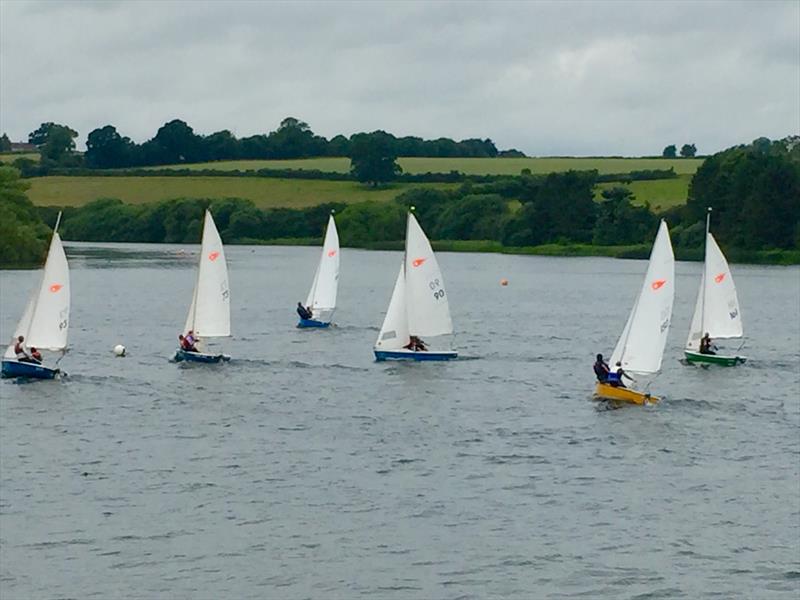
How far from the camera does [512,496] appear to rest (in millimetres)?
39156

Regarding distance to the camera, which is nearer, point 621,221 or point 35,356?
point 35,356

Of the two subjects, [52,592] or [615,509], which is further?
[615,509]

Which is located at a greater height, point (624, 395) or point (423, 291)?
point (423, 291)

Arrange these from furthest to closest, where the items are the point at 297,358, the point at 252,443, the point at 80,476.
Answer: the point at 297,358 → the point at 252,443 → the point at 80,476

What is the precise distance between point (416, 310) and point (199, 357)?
338 inches

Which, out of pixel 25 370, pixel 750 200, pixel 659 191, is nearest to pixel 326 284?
pixel 25 370

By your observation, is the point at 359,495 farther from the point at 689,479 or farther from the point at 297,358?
the point at 297,358

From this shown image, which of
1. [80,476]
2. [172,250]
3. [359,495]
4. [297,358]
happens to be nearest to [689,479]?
→ [359,495]

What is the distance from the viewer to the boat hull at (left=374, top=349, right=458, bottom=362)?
6244 cm

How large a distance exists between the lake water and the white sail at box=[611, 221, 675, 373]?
1.71 meters

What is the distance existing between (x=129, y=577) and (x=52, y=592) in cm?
166

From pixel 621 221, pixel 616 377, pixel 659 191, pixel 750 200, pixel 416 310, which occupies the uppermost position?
pixel 659 191

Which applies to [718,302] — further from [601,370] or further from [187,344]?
[187,344]

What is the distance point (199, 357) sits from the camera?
6200 cm
